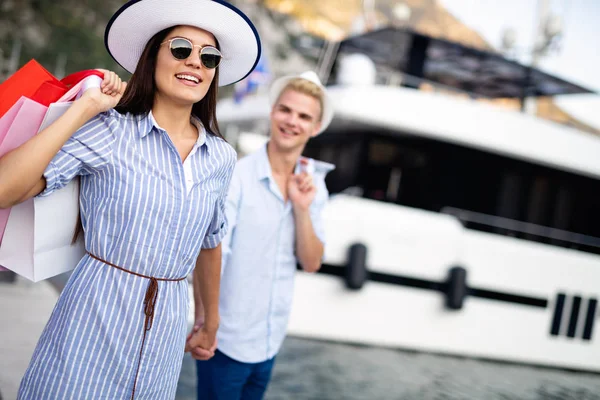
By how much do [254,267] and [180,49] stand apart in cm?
96

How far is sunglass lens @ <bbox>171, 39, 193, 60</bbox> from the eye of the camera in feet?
4.74

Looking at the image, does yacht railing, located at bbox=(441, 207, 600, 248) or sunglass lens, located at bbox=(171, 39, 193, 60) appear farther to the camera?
yacht railing, located at bbox=(441, 207, 600, 248)

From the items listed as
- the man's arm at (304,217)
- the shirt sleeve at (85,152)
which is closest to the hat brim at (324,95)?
the man's arm at (304,217)

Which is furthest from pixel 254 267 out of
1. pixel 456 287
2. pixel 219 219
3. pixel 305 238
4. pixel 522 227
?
pixel 522 227

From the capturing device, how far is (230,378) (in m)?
2.08

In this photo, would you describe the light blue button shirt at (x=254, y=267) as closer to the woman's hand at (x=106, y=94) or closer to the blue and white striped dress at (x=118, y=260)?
the blue and white striped dress at (x=118, y=260)

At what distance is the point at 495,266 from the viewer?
6.14 meters

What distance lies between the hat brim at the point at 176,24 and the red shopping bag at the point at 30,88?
0.21m

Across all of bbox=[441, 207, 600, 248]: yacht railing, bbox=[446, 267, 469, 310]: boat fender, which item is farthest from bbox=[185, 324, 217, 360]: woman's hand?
bbox=[441, 207, 600, 248]: yacht railing

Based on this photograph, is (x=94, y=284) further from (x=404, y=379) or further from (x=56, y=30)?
(x=56, y=30)

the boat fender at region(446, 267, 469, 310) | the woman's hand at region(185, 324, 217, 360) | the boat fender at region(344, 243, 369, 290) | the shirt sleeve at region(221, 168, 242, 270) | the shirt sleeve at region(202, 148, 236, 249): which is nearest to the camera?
the shirt sleeve at region(202, 148, 236, 249)

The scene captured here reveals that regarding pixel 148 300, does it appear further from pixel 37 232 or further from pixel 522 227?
pixel 522 227

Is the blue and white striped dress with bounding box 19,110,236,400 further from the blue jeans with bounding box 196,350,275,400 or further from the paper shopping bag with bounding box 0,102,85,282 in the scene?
the blue jeans with bounding box 196,350,275,400

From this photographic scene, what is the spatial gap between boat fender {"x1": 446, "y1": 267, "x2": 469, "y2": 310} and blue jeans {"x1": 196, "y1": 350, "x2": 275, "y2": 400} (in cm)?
401
